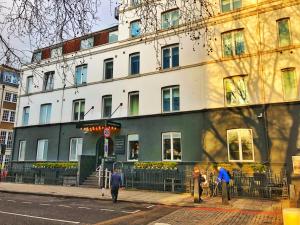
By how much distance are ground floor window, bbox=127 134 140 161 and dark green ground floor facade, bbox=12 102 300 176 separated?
0.86 feet

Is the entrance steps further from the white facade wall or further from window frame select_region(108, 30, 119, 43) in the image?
window frame select_region(108, 30, 119, 43)

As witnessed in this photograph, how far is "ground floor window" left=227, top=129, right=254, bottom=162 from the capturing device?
19094mm

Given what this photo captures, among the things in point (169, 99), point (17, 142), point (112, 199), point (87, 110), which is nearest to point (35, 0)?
point (112, 199)

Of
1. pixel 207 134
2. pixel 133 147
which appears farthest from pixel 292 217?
pixel 133 147

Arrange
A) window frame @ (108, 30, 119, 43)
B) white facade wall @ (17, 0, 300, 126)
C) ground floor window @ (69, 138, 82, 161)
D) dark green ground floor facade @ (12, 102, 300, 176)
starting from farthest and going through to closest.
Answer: window frame @ (108, 30, 119, 43) < ground floor window @ (69, 138, 82, 161) < white facade wall @ (17, 0, 300, 126) < dark green ground floor facade @ (12, 102, 300, 176)

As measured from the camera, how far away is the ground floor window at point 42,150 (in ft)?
94.7

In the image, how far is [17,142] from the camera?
31.2 m

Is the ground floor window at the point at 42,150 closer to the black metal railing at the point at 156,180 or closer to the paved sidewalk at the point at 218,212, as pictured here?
the black metal railing at the point at 156,180

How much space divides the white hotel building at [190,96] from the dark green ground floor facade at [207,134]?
0.06 m

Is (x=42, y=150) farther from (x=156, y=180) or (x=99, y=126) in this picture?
(x=156, y=180)

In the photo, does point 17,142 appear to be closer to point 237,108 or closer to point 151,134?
point 151,134

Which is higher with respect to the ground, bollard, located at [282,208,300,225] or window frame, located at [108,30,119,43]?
window frame, located at [108,30,119,43]

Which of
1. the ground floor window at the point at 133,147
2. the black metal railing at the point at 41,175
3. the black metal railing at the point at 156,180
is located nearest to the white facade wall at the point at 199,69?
the ground floor window at the point at 133,147

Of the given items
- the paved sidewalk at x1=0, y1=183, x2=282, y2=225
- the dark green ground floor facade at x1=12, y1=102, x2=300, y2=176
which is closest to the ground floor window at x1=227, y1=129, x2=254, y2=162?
the dark green ground floor facade at x1=12, y1=102, x2=300, y2=176
